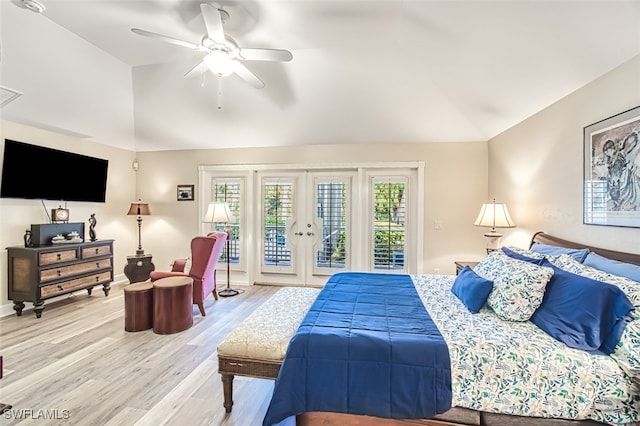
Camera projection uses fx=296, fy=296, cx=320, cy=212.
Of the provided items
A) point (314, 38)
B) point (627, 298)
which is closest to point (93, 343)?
point (314, 38)

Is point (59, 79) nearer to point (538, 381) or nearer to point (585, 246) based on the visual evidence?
point (538, 381)

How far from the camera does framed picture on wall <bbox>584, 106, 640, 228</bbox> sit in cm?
198

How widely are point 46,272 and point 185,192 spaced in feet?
7.21

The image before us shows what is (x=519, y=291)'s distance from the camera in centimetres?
191

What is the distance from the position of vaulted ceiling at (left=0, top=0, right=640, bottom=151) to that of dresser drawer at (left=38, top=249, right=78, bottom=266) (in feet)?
5.53

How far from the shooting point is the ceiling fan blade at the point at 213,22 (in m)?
1.93

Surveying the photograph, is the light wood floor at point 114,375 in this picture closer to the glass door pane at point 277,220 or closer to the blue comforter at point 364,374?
the blue comforter at point 364,374

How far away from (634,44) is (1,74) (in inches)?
213

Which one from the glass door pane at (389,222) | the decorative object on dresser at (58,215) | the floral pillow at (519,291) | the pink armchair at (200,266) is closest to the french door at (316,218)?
the glass door pane at (389,222)

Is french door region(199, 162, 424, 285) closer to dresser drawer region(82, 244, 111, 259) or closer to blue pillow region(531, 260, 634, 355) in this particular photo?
dresser drawer region(82, 244, 111, 259)

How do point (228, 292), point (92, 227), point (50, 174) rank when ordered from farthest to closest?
1. point (228, 292)
2. point (92, 227)
3. point (50, 174)

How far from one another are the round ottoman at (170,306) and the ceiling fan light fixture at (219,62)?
2.22 m

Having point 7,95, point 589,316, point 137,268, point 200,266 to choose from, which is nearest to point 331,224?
point 200,266

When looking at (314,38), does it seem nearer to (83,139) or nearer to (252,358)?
(252,358)
